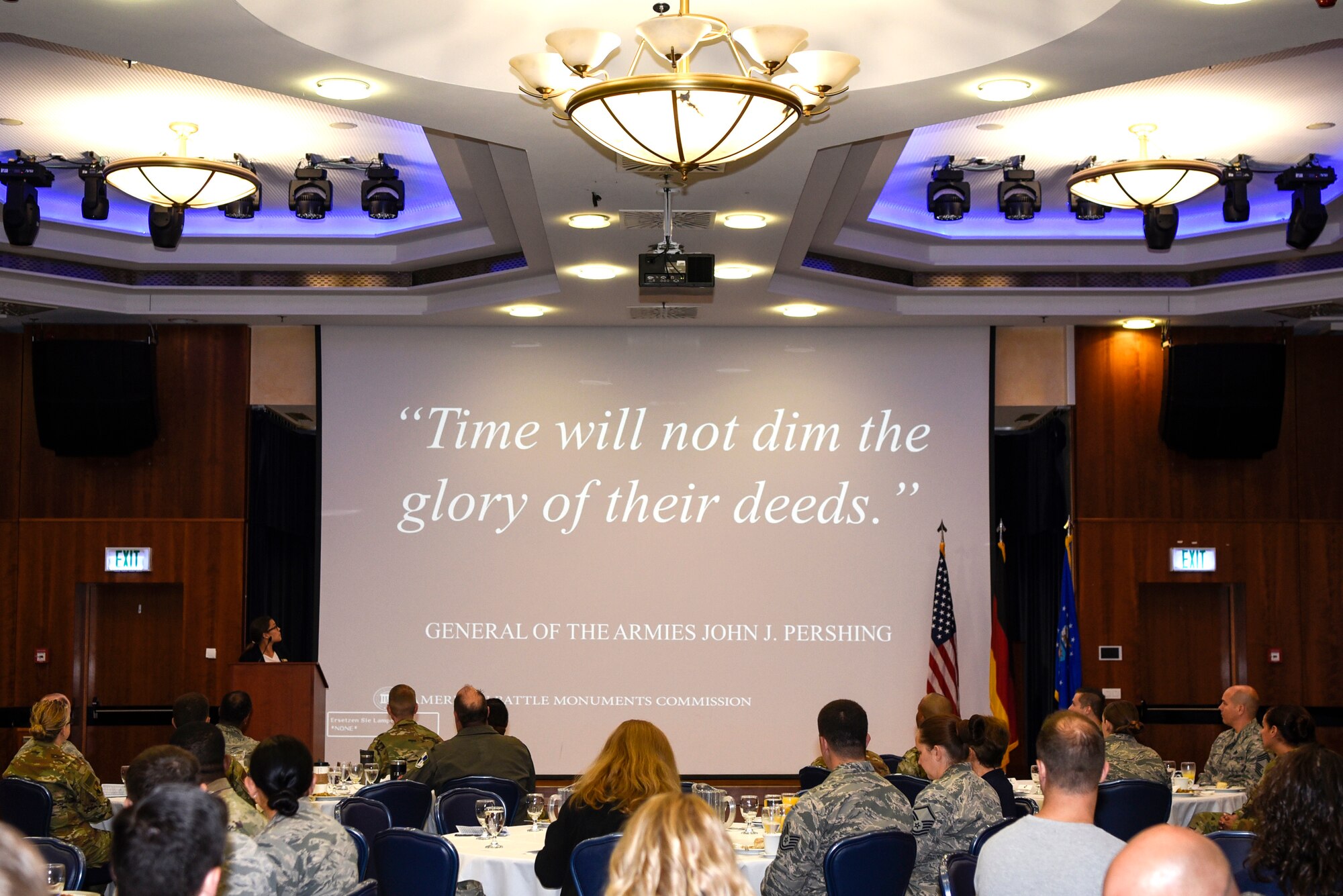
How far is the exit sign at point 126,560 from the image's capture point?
37.2 ft

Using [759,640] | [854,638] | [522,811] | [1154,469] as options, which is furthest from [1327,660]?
[522,811]

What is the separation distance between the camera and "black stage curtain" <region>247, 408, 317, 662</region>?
11555 mm

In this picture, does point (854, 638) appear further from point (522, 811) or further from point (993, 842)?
point (993, 842)

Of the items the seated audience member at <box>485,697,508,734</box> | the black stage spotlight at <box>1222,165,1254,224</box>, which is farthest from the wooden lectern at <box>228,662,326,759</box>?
the black stage spotlight at <box>1222,165,1254,224</box>

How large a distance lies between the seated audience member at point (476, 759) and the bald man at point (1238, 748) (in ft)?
14.1

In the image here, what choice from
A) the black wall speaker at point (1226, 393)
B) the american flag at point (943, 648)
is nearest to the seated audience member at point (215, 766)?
the american flag at point (943, 648)

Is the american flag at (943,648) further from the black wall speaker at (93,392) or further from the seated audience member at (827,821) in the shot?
the black wall speaker at (93,392)

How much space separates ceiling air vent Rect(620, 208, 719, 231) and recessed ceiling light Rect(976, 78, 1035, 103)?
85.3 inches

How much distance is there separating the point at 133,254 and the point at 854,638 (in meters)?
6.73

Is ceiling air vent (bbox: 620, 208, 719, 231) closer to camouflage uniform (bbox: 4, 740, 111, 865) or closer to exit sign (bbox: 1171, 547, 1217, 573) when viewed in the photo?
camouflage uniform (bbox: 4, 740, 111, 865)

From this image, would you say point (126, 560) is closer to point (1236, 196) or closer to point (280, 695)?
point (280, 695)

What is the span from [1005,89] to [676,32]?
2121 millimetres

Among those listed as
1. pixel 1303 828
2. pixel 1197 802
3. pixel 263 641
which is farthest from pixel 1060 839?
pixel 263 641

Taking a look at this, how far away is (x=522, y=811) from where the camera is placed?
6.79m
